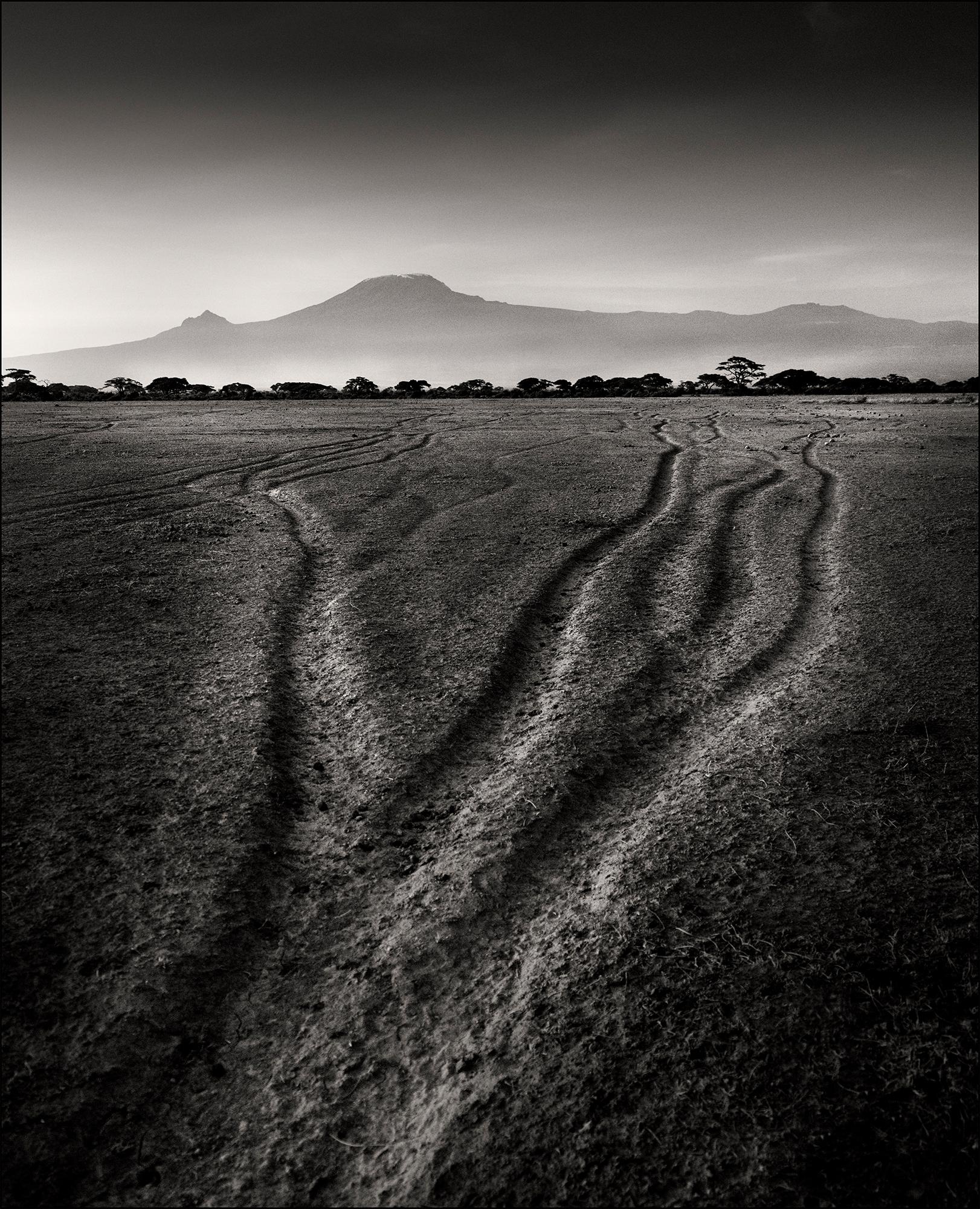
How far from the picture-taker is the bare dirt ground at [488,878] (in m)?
1.19

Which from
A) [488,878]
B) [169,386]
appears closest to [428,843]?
[488,878]

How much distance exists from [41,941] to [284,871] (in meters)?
0.50

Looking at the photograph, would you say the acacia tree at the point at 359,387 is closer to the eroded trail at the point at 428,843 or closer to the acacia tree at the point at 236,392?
the acacia tree at the point at 236,392

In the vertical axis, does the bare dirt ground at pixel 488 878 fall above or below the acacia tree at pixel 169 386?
below

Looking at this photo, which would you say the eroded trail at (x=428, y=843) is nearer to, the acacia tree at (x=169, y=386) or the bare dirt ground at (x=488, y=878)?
the bare dirt ground at (x=488, y=878)

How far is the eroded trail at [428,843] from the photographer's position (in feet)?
4.12

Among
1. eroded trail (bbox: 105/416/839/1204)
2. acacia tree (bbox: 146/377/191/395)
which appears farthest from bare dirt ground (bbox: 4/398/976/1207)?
acacia tree (bbox: 146/377/191/395)

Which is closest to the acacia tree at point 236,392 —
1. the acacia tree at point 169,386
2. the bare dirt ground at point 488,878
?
the acacia tree at point 169,386

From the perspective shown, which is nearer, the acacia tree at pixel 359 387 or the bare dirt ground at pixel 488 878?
the bare dirt ground at pixel 488 878

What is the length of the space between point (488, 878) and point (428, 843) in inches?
7.7

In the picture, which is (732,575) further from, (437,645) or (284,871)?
(284,871)

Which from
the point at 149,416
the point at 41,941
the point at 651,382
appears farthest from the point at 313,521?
the point at 651,382

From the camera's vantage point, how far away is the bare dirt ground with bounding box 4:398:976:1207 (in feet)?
3.92

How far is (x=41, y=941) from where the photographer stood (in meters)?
1.54
